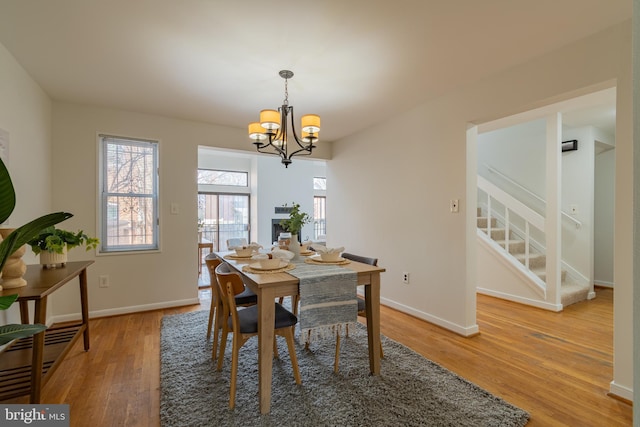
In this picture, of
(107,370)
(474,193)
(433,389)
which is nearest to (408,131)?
(474,193)

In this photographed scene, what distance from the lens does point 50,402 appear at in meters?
1.78

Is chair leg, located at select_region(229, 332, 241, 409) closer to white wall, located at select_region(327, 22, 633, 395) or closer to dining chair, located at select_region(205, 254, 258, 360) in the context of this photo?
dining chair, located at select_region(205, 254, 258, 360)

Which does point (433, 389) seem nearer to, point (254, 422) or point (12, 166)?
point (254, 422)

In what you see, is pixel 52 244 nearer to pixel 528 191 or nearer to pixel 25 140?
pixel 25 140

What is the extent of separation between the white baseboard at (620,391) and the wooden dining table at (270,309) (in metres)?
1.47

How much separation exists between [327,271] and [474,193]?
1.79 meters

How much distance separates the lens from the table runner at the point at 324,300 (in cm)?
181

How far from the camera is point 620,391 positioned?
182cm

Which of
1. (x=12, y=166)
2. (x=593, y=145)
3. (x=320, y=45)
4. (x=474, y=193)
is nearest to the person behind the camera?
(x=320, y=45)

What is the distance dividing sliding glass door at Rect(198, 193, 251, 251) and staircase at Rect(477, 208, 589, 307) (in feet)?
18.8

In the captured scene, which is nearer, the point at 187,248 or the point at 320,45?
the point at 320,45

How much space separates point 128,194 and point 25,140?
3.60ft

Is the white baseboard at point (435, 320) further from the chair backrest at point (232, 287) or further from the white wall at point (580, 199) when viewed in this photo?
the white wall at point (580, 199)

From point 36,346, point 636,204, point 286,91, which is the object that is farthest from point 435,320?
point 36,346
